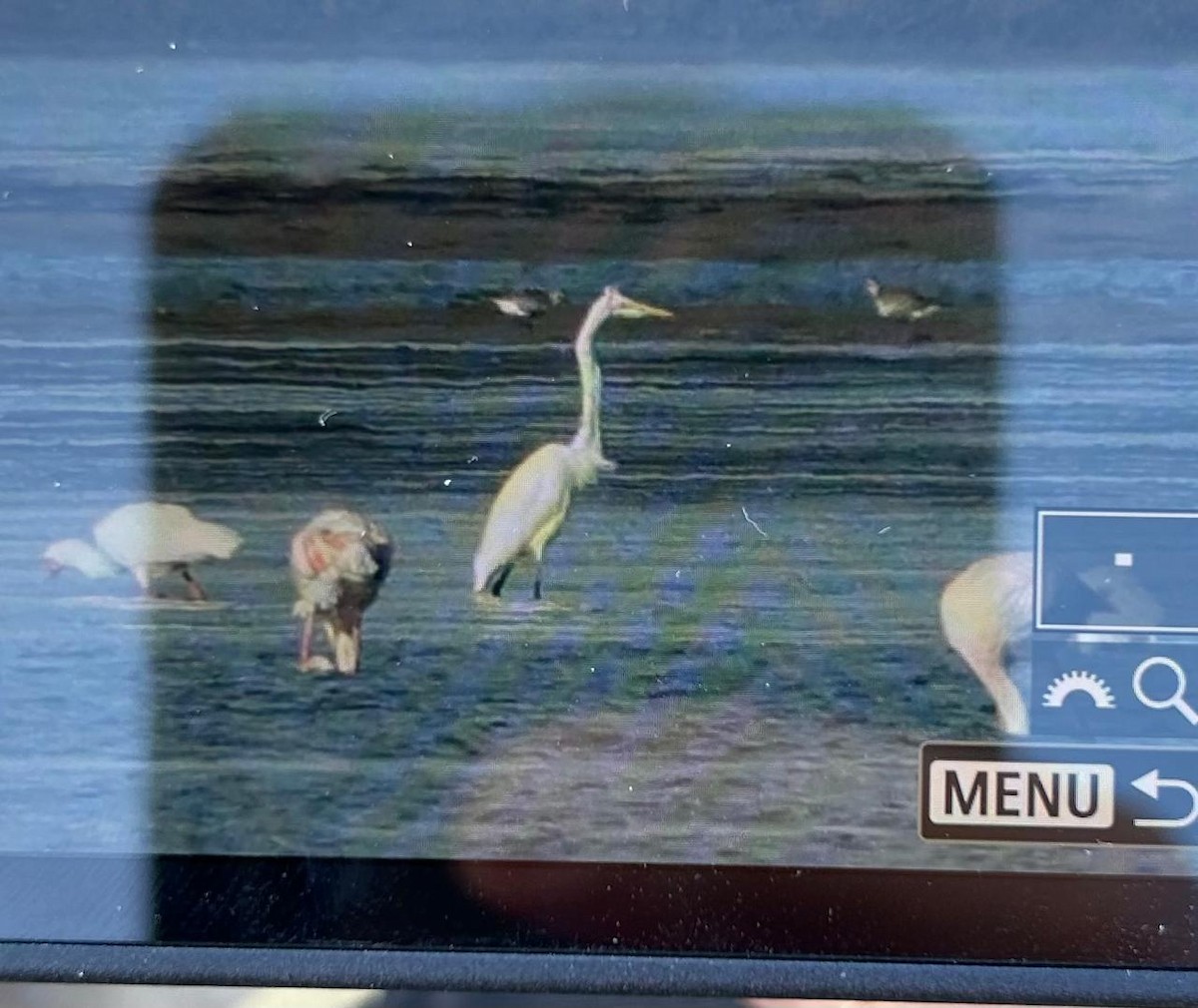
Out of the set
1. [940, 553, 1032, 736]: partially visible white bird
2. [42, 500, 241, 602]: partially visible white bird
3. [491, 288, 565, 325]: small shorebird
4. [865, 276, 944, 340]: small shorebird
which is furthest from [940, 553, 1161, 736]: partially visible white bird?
[42, 500, 241, 602]: partially visible white bird

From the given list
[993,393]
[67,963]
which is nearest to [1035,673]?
[993,393]

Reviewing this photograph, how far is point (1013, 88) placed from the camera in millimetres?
670

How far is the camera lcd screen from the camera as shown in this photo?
2.19 ft

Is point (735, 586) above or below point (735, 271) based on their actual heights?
below

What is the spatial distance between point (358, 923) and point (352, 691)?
0.11 m

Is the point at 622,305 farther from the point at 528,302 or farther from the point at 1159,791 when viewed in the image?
the point at 1159,791

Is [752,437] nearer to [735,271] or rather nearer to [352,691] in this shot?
[735,271]

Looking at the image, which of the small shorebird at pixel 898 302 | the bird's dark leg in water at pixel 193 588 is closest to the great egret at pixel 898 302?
the small shorebird at pixel 898 302

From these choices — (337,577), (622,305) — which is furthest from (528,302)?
(337,577)

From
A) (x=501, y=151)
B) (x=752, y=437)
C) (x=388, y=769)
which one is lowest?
(x=388, y=769)

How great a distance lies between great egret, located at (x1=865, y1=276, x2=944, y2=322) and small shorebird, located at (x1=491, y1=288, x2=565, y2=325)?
15 centimetres

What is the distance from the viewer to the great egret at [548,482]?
2.22ft

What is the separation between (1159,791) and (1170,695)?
5 centimetres

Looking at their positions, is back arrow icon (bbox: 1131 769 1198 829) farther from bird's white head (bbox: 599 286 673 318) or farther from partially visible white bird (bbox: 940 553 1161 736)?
bird's white head (bbox: 599 286 673 318)
